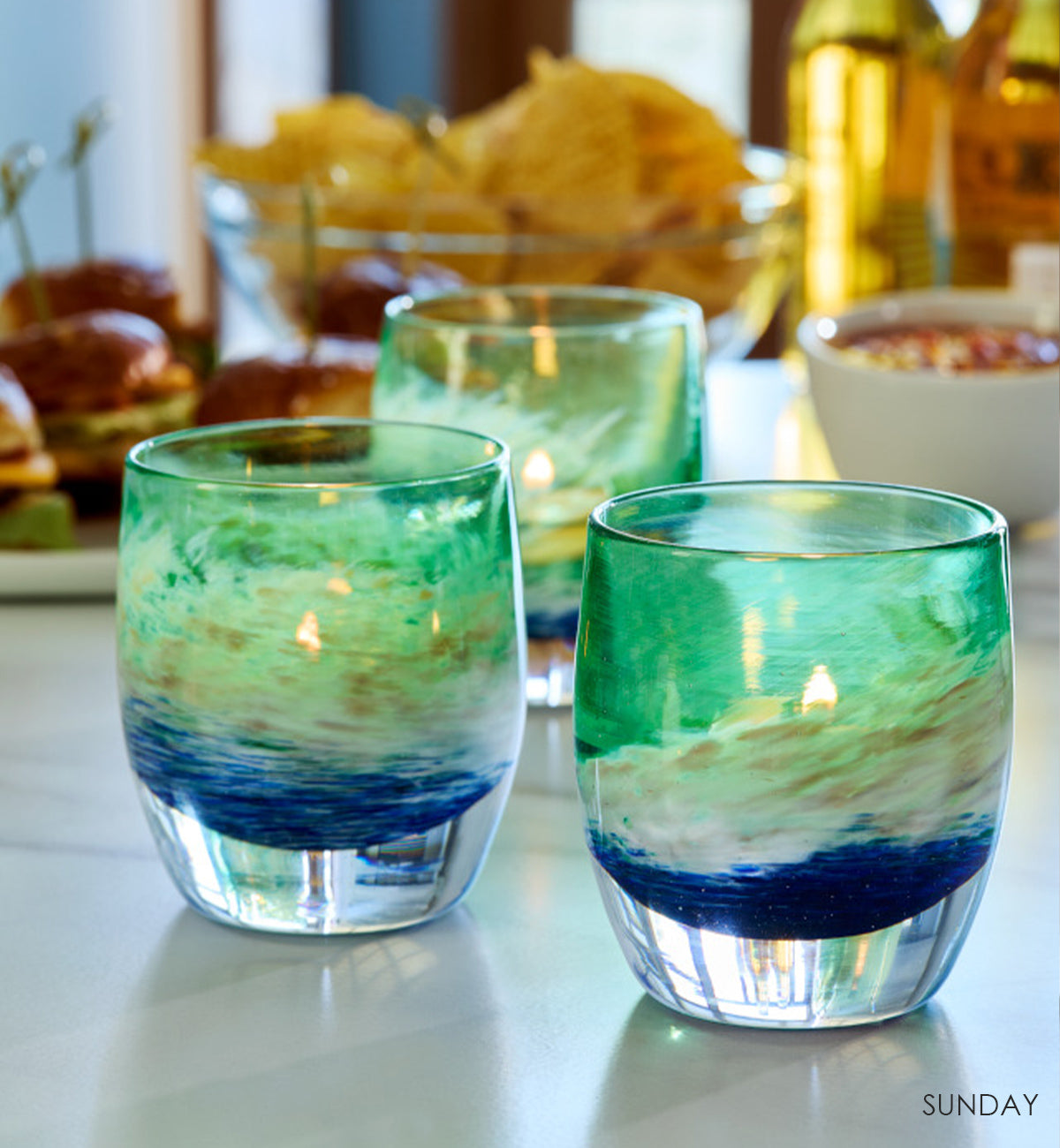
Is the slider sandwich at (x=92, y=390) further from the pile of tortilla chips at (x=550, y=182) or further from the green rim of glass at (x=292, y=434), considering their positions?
the green rim of glass at (x=292, y=434)

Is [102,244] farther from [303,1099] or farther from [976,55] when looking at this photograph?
[303,1099]

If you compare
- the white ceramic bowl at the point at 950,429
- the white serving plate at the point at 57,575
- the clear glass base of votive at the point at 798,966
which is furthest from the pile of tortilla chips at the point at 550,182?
the clear glass base of votive at the point at 798,966

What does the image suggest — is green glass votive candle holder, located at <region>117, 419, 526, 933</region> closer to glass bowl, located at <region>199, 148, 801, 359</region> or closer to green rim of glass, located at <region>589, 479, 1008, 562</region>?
green rim of glass, located at <region>589, 479, 1008, 562</region>

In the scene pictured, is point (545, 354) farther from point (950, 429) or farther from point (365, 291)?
point (365, 291)

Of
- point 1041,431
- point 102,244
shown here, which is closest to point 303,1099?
point 1041,431

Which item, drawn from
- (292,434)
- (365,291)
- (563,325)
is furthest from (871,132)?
(292,434)

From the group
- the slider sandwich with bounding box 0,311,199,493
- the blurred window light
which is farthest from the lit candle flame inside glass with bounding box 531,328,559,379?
the blurred window light

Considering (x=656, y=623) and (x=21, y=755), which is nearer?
(x=656, y=623)
